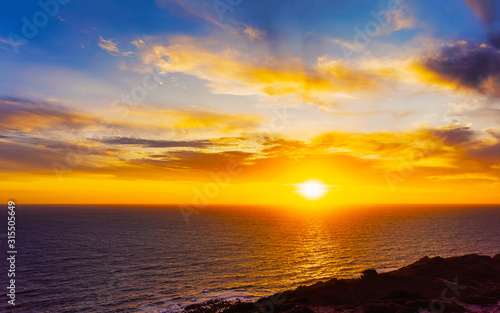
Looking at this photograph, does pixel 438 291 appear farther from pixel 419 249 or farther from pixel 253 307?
pixel 419 249

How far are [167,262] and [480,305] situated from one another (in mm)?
65178

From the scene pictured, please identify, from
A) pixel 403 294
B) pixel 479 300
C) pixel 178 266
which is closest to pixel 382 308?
pixel 403 294

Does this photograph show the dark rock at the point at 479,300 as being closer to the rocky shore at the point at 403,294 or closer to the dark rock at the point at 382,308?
the rocky shore at the point at 403,294

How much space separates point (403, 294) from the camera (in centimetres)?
4203

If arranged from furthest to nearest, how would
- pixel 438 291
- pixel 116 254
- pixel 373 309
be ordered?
pixel 116 254 < pixel 438 291 < pixel 373 309

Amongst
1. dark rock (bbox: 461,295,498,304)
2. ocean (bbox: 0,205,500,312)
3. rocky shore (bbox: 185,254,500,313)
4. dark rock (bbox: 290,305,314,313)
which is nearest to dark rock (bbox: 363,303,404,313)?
rocky shore (bbox: 185,254,500,313)

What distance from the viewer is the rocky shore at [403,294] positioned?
125 feet

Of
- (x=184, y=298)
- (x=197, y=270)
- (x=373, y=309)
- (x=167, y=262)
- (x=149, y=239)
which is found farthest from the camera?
(x=149, y=239)

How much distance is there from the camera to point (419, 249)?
94.2 metres

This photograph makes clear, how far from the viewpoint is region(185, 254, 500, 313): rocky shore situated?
38.0 metres

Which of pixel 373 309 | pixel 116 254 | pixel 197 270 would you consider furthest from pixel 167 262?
pixel 373 309

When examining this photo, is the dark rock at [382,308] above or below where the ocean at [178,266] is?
above

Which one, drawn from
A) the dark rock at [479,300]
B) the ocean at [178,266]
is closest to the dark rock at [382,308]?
the dark rock at [479,300]

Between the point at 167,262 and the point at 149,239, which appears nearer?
the point at 167,262
